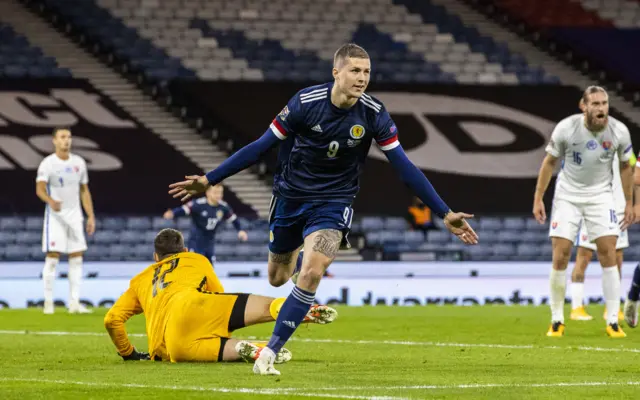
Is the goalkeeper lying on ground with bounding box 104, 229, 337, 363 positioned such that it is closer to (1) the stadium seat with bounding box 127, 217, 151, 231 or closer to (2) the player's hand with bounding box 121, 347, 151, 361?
(2) the player's hand with bounding box 121, 347, 151, 361

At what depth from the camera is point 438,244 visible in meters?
24.2

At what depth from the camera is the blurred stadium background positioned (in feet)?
79.4

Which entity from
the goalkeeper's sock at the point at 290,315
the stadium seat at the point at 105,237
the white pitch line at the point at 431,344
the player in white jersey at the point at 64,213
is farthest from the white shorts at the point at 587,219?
the stadium seat at the point at 105,237

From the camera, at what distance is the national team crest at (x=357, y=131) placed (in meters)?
7.75

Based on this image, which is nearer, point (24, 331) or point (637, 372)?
point (637, 372)

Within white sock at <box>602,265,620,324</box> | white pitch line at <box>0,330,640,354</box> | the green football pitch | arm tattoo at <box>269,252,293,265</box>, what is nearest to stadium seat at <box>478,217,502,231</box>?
the green football pitch

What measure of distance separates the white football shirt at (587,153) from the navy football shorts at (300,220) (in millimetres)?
3645

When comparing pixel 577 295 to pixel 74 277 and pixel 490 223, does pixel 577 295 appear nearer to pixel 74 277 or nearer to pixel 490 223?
pixel 74 277

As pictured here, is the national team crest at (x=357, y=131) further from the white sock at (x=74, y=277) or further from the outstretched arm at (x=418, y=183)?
the white sock at (x=74, y=277)

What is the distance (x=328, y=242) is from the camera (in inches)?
300

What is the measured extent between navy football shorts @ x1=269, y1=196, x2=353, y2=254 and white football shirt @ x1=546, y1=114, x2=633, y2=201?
3645 millimetres

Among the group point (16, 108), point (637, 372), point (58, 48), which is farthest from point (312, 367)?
point (58, 48)

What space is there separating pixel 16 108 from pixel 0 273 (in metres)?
6.46

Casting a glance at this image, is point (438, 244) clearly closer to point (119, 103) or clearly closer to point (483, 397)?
point (119, 103)
